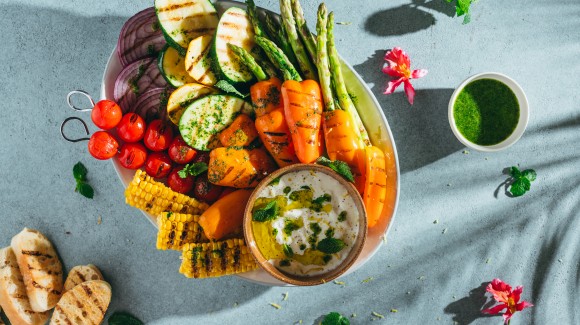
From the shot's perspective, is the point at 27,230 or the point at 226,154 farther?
the point at 27,230

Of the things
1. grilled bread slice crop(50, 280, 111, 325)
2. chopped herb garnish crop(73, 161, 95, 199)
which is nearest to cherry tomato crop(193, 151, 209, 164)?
chopped herb garnish crop(73, 161, 95, 199)

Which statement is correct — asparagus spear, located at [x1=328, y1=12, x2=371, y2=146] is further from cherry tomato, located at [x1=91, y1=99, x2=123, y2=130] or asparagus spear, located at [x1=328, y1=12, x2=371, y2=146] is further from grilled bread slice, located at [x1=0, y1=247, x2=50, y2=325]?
grilled bread slice, located at [x1=0, y1=247, x2=50, y2=325]

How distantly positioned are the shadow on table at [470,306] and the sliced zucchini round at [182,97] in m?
2.12


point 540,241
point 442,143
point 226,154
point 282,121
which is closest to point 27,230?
point 226,154

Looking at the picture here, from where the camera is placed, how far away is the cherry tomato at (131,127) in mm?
2982

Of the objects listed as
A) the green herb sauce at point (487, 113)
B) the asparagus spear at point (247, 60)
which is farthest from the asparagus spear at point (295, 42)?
the green herb sauce at point (487, 113)

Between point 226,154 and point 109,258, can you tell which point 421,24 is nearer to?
point 226,154

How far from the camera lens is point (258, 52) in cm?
300

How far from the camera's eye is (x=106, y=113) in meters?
2.92

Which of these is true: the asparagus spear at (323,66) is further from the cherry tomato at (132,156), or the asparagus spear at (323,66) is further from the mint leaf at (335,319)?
the mint leaf at (335,319)

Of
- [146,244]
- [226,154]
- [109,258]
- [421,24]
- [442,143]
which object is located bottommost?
[109,258]

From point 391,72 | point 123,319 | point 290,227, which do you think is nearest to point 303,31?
point 391,72

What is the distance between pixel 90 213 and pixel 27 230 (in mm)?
435

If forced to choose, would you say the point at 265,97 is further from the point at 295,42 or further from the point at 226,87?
the point at 295,42
